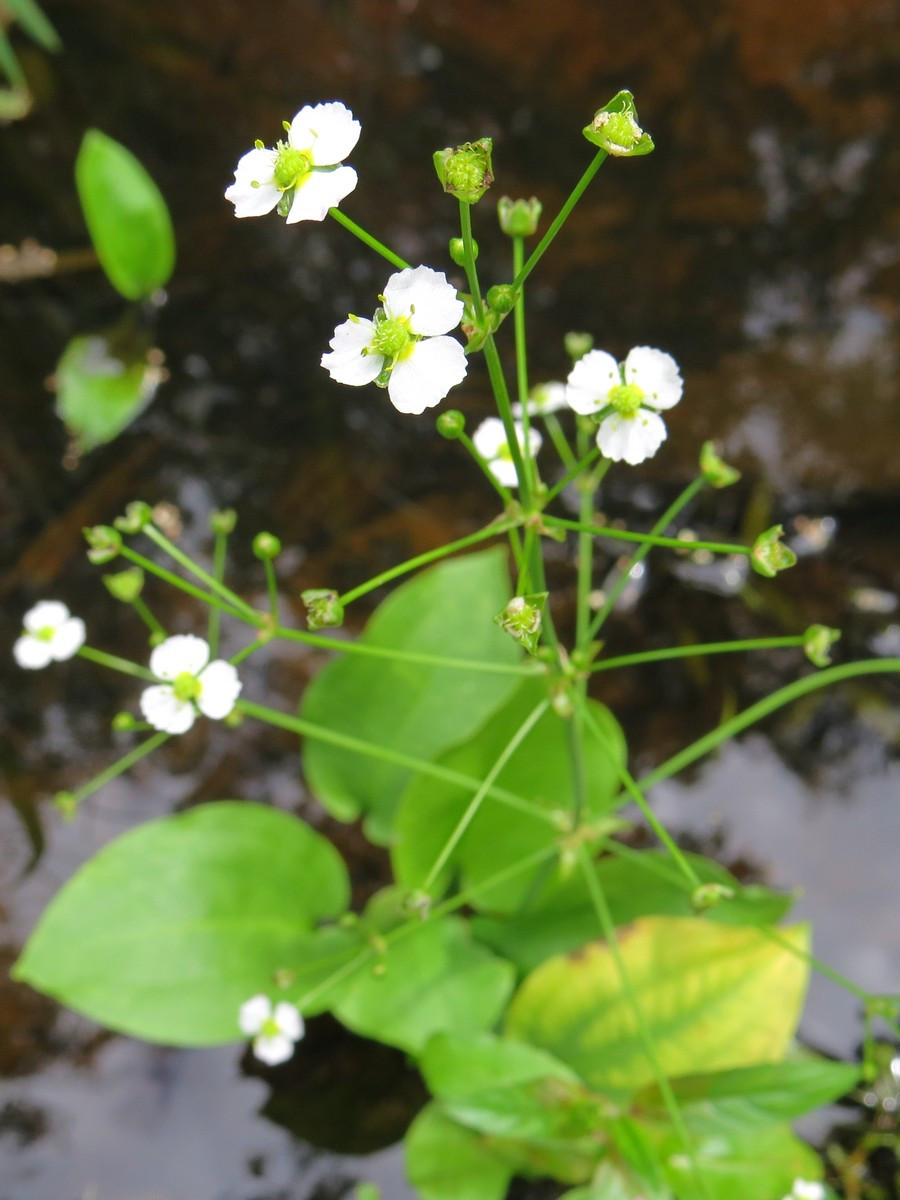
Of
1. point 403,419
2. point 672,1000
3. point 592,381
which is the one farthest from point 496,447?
point 403,419

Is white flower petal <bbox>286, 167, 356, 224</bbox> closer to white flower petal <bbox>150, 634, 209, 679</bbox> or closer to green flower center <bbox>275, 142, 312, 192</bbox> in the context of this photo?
green flower center <bbox>275, 142, 312, 192</bbox>

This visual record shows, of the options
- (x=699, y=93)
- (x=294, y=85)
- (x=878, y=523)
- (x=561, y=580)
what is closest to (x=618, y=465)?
(x=561, y=580)

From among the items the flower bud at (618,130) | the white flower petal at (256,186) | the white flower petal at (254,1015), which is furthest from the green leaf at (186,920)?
the flower bud at (618,130)

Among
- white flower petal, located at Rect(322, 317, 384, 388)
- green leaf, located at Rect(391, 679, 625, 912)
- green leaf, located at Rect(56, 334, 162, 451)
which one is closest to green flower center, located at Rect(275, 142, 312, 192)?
white flower petal, located at Rect(322, 317, 384, 388)

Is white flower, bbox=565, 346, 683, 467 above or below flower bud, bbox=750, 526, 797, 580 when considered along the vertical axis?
above

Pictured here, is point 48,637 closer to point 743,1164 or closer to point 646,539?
point 646,539

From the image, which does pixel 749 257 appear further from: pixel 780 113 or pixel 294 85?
pixel 294 85
